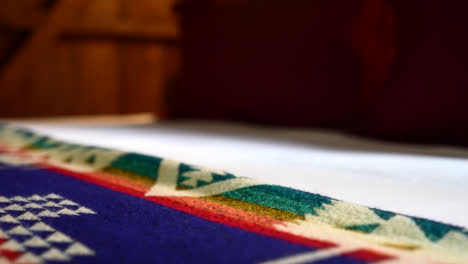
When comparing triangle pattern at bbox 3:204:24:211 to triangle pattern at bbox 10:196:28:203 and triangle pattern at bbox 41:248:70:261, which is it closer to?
triangle pattern at bbox 10:196:28:203

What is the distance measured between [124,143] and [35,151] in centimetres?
19

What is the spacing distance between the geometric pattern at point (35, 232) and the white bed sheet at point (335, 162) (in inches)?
Answer: 11.0

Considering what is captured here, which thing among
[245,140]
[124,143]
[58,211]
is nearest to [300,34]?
[245,140]

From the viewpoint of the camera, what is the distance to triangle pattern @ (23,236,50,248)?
411 mm

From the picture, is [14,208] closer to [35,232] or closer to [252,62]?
[35,232]

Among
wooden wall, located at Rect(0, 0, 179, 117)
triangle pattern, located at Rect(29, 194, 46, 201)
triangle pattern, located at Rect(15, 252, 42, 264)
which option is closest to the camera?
triangle pattern, located at Rect(15, 252, 42, 264)

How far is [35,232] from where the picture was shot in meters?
0.45

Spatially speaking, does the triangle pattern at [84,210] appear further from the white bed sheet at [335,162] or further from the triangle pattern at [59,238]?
the white bed sheet at [335,162]

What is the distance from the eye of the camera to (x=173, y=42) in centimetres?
302

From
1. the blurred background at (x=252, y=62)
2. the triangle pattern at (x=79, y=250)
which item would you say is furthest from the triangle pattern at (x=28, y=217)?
the blurred background at (x=252, y=62)

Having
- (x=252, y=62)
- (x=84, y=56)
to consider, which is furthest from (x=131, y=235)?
(x=84, y=56)

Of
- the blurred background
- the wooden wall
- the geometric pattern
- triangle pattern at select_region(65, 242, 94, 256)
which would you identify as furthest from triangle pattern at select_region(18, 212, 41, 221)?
the wooden wall

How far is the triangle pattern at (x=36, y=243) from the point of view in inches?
16.2

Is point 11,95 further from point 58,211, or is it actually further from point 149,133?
point 58,211
